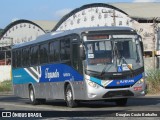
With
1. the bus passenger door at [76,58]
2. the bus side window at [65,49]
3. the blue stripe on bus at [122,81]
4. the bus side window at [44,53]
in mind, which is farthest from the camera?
the bus side window at [44,53]

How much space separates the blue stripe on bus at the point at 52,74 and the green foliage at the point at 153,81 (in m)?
8.05

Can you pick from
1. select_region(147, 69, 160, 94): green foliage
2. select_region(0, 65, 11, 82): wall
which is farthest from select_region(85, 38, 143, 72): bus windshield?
select_region(0, 65, 11, 82): wall

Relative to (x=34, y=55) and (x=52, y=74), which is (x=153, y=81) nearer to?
(x=34, y=55)

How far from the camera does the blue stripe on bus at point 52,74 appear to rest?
19844 millimetres

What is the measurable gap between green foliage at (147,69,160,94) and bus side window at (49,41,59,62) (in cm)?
969

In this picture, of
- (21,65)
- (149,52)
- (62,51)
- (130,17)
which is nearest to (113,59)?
(62,51)

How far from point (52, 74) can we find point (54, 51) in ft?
3.46

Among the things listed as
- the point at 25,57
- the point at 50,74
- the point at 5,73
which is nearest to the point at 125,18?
the point at 5,73

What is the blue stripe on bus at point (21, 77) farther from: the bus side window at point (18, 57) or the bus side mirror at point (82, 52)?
the bus side mirror at point (82, 52)

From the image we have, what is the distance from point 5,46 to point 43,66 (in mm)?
72484

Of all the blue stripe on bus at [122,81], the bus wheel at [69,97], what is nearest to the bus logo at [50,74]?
the bus wheel at [69,97]

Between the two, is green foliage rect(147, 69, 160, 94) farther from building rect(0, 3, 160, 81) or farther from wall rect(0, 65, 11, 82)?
wall rect(0, 65, 11, 82)

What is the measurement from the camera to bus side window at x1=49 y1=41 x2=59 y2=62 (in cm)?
2131

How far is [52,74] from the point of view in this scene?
862 inches
